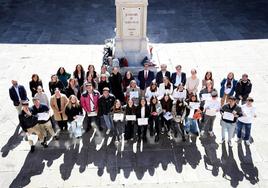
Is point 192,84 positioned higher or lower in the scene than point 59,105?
higher

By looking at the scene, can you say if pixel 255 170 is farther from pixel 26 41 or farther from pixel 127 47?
pixel 26 41

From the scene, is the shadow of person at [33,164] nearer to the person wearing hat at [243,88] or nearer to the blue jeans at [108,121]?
the blue jeans at [108,121]

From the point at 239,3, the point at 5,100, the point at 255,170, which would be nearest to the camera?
the point at 255,170

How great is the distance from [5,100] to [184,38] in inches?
336

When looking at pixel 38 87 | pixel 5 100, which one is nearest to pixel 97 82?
pixel 38 87

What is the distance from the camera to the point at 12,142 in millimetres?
9695

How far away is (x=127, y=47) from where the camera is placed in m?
12.5

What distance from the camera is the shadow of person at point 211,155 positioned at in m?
8.84

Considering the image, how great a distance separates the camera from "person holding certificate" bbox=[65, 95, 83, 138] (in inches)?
365

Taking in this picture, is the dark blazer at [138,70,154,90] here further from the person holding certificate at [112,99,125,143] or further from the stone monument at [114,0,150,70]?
the stone monument at [114,0,150,70]

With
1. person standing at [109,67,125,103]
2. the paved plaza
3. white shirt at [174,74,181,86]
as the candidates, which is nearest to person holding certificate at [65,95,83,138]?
the paved plaza

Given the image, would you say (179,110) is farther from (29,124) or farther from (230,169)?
(29,124)

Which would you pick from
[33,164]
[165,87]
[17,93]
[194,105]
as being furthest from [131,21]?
[33,164]

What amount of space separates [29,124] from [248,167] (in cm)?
574
